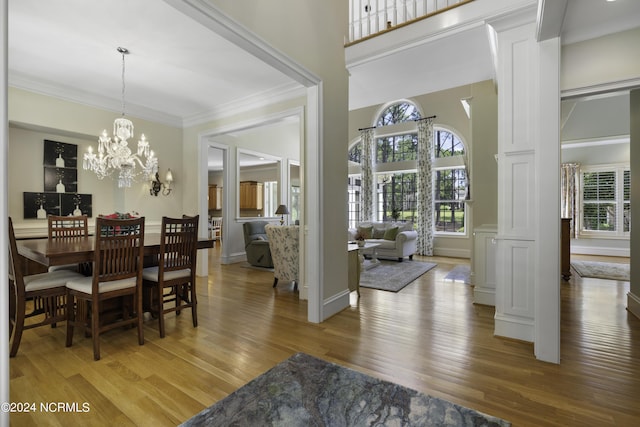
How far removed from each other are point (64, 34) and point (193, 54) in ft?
3.75

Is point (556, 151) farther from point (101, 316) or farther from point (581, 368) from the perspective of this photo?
point (101, 316)

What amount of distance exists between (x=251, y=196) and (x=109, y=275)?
672cm

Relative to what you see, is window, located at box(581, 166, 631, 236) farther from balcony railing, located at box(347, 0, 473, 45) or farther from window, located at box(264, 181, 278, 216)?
window, located at box(264, 181, 278, 216)

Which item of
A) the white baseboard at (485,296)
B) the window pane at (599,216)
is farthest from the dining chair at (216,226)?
the window pane at (599,216)

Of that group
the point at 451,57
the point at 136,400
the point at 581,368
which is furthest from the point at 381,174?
the point at 136,400

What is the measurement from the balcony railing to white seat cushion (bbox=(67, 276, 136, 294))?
3.43 metres

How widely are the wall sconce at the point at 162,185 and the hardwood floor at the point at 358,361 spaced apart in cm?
259

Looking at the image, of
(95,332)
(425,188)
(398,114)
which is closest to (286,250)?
(95,332)

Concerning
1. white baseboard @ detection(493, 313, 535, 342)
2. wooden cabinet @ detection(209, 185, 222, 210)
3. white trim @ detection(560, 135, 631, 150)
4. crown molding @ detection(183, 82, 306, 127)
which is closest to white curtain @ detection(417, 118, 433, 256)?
white trim @ detection(560, 135, 631, 150)

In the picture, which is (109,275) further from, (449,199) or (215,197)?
(215,197)

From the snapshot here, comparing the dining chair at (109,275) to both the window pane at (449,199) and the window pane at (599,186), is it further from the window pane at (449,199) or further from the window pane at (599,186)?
the window pane at (599,186)

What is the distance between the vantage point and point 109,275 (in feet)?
7.81

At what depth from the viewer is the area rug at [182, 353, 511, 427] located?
1.58 meters

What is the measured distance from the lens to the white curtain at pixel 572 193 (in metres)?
7.37
